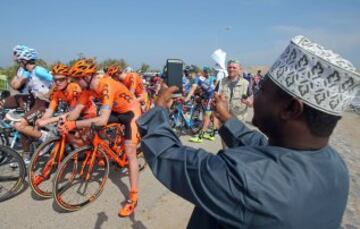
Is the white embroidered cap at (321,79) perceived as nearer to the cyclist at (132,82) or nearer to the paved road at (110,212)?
the paved road at (110,212)

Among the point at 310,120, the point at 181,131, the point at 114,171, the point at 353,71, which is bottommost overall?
the point at 181,131

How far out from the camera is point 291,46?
1245mm

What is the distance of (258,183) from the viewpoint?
1016 mm

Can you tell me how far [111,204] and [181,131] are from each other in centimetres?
518

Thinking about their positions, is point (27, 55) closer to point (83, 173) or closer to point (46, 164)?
point (46, 164)

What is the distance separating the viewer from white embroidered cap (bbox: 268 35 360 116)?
1102 millimetres

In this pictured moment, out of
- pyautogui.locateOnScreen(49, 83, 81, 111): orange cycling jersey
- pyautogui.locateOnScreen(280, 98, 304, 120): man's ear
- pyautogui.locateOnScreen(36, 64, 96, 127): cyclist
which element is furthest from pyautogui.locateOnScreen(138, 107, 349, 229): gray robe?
pyautogui.locateOnScreen(49, 83, 81, 111): orange cycling jersey

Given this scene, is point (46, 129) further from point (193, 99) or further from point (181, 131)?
point (193, 99)

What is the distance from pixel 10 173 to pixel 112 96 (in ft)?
6.87

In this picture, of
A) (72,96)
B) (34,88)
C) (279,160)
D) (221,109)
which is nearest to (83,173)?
(72,96)

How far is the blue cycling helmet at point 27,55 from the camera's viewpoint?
18.1ft

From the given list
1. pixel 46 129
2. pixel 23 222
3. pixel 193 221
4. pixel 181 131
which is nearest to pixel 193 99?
pixel 181 131

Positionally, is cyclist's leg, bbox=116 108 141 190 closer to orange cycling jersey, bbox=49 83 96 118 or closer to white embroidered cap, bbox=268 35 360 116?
orange cycling jersey, bbox=49 83 96 118

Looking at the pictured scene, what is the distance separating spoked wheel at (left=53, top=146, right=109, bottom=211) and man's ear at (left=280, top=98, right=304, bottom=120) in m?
3.62
